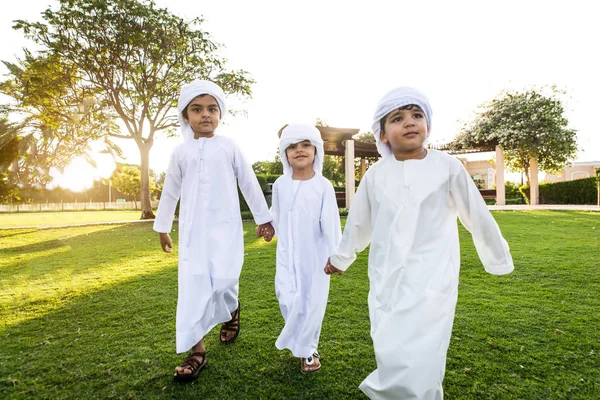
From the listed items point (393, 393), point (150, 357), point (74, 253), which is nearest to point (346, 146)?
point (74, 253)

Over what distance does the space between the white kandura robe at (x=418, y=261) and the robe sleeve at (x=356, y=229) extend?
7cm

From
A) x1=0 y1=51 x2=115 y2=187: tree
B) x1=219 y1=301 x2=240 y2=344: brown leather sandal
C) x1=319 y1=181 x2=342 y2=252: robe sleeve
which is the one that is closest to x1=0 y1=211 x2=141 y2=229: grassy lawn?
x1=0 y1=51 x2=115 y2=187: tree

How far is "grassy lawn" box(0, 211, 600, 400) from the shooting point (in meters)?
2.29

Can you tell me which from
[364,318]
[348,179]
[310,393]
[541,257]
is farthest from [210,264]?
[348,179]

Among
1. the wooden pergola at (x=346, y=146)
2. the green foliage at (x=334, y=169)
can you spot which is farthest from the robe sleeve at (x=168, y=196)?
the green foliage at (x=334, y=169)

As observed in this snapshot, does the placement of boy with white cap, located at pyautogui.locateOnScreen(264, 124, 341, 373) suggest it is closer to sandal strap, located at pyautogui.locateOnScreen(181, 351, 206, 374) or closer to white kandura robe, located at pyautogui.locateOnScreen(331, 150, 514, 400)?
sandal strap, located at pyautogui.locateOnScreen(181, 351, 206, 374)

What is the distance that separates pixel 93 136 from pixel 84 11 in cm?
529

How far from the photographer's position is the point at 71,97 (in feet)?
53.5

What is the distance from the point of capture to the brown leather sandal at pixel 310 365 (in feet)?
8.20

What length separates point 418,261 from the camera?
72.3 inches

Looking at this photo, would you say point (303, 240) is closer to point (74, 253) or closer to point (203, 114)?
point (203, 114)

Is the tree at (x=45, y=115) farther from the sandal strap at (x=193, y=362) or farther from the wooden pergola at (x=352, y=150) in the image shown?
the sandal strap at (x=193, y=362)

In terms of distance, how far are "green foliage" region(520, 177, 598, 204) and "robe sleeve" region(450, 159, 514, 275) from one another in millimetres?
23531

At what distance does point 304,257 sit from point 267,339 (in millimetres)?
855
